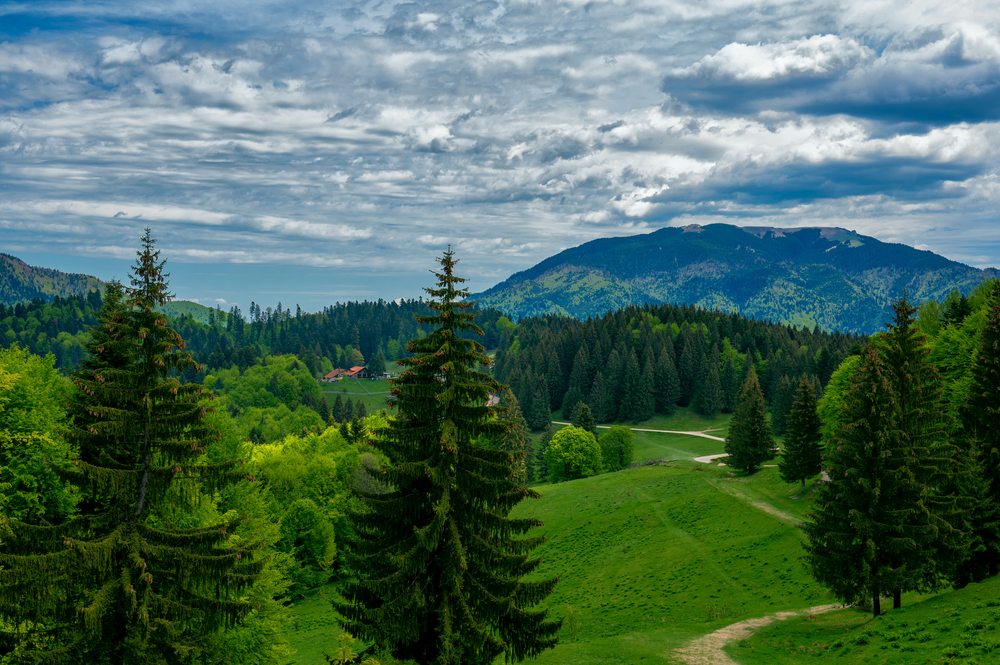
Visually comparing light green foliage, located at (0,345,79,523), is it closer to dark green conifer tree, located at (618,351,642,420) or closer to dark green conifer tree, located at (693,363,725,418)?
dark green conifer tree, located at (618,351,642,420)

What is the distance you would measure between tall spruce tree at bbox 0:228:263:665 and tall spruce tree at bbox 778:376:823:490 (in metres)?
48.9

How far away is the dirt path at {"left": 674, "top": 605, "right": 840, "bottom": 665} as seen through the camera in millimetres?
24641

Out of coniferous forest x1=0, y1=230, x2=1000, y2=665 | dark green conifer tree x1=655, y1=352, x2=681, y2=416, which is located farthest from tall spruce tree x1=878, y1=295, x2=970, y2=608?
dark green conifer tree x1=655, y1=352, x2=681, y2=416

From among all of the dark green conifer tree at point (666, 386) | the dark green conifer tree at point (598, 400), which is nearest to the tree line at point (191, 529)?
the dark green conifer tree at point (598, 400)

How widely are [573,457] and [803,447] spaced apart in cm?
3829

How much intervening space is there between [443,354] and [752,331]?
144 metres

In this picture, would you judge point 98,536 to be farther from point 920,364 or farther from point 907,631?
point 920,364

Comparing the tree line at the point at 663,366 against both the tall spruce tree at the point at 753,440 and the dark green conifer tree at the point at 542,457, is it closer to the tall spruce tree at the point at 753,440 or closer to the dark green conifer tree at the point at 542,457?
the dark green conifer tree at the point at 542,457

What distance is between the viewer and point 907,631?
22344mm

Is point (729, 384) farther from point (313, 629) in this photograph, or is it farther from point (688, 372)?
point (313, 629)

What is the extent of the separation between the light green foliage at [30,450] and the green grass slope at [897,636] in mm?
25343

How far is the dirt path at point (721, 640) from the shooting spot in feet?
80.8

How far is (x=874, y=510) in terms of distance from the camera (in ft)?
86.6

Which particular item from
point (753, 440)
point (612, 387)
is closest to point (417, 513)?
point (753, 440)
